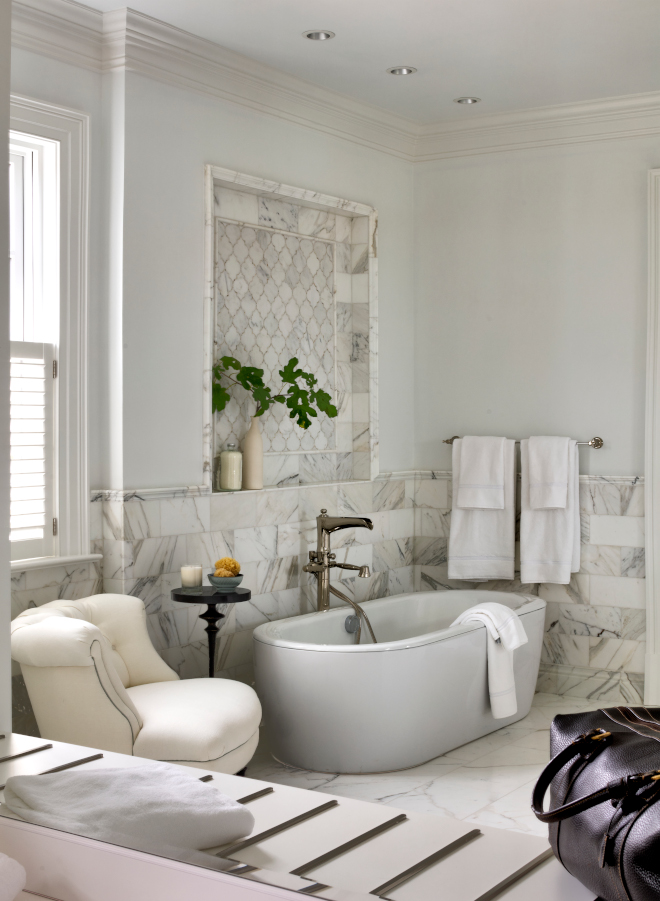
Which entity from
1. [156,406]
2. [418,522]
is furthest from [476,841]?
[418,522]

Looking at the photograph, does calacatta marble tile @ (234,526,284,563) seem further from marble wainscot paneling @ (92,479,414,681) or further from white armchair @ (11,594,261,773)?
white armchair @ (11,594,261,773)

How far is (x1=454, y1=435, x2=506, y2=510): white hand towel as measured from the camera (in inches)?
173

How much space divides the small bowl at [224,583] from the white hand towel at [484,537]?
153cm

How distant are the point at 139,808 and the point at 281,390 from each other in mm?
3020

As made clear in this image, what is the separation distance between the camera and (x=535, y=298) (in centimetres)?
444

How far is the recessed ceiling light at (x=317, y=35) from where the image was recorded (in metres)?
3.38

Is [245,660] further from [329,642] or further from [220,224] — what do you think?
[220,224]

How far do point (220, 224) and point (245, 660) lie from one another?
182cm

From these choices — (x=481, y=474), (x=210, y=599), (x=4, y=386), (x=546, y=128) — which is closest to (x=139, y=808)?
(x=4, y=386)

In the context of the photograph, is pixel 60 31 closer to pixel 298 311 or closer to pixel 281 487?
pixel 298 311

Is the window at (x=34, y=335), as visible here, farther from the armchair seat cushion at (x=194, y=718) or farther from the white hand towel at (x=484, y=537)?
the white hand towel at (x=484, y=537)

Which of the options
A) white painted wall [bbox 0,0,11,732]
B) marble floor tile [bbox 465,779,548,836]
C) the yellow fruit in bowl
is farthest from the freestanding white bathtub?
white painted wall [bbox 0,0,11,732]

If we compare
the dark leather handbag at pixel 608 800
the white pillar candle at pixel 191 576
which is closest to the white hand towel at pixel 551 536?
the white pillar candle at pixel 191 576

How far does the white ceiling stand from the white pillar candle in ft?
6.43
